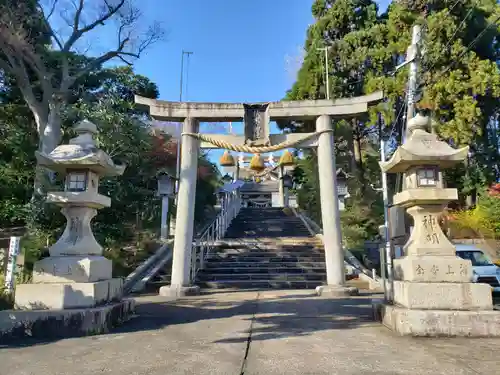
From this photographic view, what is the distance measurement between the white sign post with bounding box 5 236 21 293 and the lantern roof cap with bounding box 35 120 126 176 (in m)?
2.01

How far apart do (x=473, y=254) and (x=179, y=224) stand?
8.30 m

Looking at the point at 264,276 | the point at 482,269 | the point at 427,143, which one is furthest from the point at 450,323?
the point at 264,276

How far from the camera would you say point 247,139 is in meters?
9.16

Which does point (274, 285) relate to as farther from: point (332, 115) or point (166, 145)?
point (166, 145)

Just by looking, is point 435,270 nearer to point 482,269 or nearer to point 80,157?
point 80,157

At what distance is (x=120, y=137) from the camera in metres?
11.9

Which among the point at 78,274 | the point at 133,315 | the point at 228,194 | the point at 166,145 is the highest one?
the point at 166,145

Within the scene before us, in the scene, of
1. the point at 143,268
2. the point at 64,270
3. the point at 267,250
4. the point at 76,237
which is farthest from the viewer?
the point at 267,250

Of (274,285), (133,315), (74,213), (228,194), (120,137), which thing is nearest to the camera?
(74,213)

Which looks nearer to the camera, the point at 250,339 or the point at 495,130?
the point at 250,339

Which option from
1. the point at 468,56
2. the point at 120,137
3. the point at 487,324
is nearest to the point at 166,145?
the point at 120,137

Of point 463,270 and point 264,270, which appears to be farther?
point 264,270

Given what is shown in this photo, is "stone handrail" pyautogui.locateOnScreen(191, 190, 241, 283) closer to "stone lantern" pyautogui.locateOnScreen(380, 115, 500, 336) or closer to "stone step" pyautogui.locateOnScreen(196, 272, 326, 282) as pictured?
"stone step" pyautogui.locateOnScreen(196, 272, 326, 282)

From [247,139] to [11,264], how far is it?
5549 millimetres
